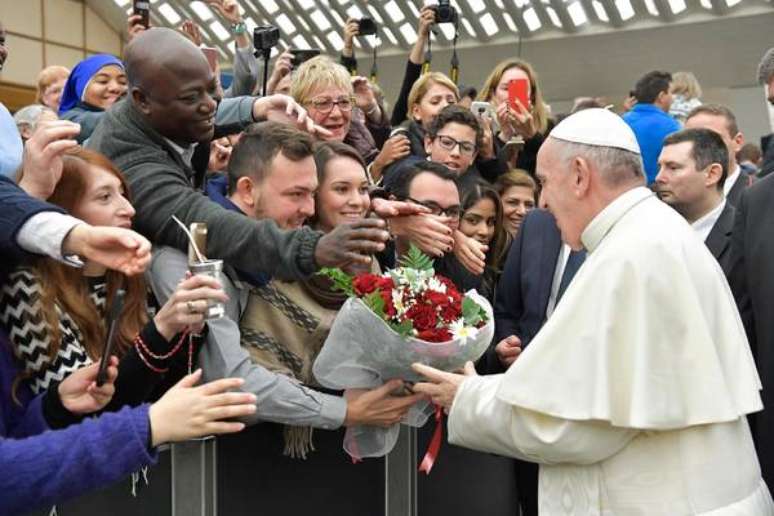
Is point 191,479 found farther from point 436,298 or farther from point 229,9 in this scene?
point 229,9

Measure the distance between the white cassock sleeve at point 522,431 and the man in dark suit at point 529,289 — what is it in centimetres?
115

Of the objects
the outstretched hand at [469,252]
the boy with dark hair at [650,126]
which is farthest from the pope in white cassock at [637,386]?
the boy with dark hair at [650,126]

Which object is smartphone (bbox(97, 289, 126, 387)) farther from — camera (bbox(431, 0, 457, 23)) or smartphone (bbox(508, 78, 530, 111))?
camera (bbox(431, 0, 457, 23))

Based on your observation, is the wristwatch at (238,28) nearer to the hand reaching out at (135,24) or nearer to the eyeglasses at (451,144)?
the hand reaching out at (135,24)

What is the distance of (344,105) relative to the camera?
454 cm

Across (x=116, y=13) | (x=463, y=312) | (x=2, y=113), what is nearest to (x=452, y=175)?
(x=463, y=312)

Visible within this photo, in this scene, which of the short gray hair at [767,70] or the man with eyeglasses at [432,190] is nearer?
the man with eyeglasses at [432,190]

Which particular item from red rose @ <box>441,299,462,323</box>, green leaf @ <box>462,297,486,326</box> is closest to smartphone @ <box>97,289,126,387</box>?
red rose @ <box>441,299,462,323</box>

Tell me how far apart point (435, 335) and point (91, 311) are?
101cm

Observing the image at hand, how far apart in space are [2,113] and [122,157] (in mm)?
451

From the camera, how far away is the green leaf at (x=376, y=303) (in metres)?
2.82

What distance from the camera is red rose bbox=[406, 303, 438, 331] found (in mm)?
2834

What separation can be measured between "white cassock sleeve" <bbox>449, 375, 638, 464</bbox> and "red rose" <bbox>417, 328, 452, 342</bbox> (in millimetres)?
170

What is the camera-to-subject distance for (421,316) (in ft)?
9.30
